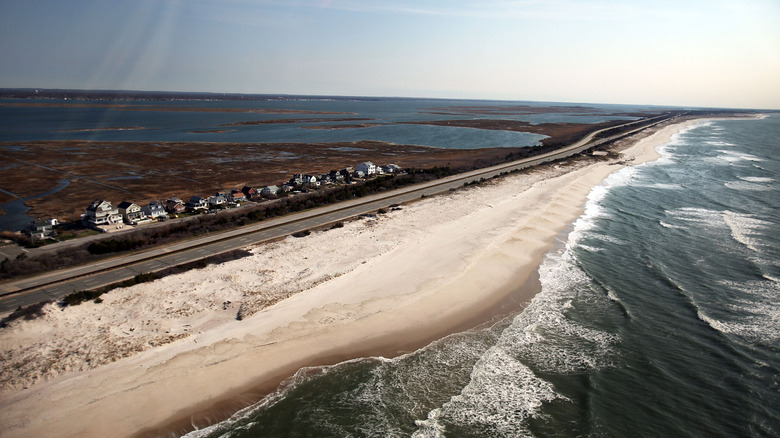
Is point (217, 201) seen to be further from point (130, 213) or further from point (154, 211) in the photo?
point (130, 213)

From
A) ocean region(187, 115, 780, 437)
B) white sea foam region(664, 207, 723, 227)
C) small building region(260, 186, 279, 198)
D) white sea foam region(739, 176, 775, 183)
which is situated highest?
white sea foam region(739, 176, 775, 183)

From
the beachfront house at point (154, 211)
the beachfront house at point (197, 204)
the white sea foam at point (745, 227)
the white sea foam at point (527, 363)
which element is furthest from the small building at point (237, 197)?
the white sea foam at point (745, 227)

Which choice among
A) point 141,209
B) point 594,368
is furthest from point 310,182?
point 594,368

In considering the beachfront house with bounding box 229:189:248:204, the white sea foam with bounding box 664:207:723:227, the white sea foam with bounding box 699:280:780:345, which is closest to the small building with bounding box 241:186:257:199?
the beachfront house with bounding box 229:189:248:204

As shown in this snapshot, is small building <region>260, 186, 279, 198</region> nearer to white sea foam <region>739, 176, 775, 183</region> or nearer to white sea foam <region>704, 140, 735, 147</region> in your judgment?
white sea foam <region>739, 176, 775, 183</region>

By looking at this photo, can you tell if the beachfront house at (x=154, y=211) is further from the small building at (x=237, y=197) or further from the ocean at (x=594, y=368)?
the ocean at (x=594, y=368)
